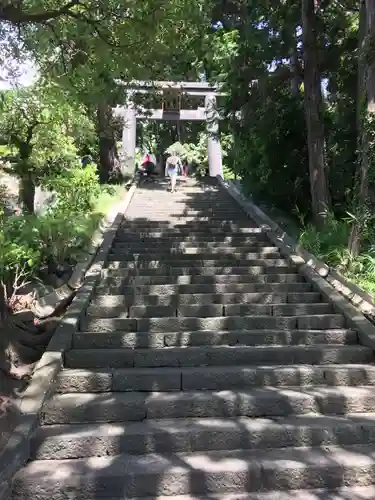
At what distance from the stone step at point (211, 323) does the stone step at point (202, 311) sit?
22 cm

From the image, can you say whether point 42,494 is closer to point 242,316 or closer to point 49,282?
point 242,316

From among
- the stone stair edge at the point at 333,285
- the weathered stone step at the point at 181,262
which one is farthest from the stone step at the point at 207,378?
the weathered stone step at the point at 181,262

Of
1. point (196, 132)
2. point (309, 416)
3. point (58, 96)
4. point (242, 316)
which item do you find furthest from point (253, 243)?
point (196, 132)

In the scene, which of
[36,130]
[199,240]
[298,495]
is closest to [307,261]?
[199,240]

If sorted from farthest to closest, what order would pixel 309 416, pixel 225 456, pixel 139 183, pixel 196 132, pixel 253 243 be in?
pixel 196 132
pixel 139 183
pixel 253 243
pixel 309 416
pixel 225 456

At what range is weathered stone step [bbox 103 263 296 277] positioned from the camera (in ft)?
23.4

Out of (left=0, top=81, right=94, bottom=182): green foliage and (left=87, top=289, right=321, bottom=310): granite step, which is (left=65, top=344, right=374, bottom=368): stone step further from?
(left=0, top=81, right=94, bottom=182): green foliage

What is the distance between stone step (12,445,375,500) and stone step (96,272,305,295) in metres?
3.38

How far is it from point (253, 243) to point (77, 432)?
19.0 ft

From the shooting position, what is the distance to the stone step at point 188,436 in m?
3.57

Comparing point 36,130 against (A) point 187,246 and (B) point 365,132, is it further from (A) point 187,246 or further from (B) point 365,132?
(B) point 365,132

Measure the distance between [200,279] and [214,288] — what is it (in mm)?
350

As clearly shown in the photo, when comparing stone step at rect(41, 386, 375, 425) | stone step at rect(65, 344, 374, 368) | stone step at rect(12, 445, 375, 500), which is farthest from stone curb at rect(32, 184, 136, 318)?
stone step at rect(12, 445, 375, 500)

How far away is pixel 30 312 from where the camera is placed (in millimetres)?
5637
